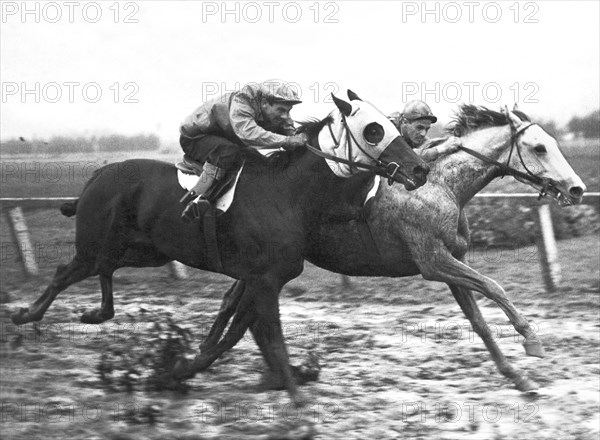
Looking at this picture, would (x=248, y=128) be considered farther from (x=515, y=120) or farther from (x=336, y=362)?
(x=336, y=362)

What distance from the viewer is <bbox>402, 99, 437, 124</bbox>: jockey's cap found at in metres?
6.31

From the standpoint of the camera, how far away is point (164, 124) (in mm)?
12188

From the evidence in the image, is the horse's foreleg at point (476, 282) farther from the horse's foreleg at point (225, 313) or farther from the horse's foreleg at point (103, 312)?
the horse's foreleg at point (103, 312)

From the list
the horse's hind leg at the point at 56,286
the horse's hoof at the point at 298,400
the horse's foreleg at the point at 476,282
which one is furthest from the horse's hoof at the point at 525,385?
the horse's hind leg at the point at 56,286

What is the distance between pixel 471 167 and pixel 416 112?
511 millimetres

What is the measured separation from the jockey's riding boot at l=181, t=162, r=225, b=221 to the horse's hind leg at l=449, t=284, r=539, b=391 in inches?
63.6

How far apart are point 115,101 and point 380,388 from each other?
7.34m

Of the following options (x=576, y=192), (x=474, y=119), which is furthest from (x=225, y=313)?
(x=576, y=192)

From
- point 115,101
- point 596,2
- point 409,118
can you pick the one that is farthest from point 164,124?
point 409,118

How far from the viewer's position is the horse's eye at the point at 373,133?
17.8 ft

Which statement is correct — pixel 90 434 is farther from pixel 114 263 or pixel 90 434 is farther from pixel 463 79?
pixel 463 79

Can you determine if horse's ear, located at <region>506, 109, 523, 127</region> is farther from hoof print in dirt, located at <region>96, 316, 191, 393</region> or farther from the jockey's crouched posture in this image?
hoof print in dirt, located at <region>96, 316, 191, 393</region>

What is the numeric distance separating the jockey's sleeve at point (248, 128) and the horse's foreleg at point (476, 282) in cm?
121

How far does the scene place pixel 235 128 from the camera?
5.55 meters
